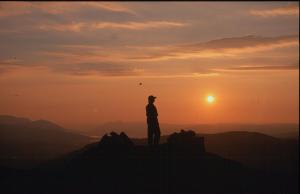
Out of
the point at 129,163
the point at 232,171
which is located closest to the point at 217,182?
the point at 232,171

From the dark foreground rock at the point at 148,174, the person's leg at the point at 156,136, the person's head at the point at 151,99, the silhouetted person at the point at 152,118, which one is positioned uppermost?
the person's head at the point at 151,99

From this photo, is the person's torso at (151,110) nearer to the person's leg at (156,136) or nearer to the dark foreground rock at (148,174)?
the person's leg at (156,136)

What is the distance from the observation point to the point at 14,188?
83.3ft

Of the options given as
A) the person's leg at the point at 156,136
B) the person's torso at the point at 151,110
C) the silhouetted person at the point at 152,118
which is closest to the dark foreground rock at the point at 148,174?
the person's leg at the point at 156,136

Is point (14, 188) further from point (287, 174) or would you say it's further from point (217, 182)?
point (287, 174)

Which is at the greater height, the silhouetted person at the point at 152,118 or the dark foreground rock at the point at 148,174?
the silhouetted person at the point at 152,118

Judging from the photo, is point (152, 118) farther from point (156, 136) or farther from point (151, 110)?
point (156, 136)

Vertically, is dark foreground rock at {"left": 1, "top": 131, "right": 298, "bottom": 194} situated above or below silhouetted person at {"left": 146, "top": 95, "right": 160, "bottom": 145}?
below

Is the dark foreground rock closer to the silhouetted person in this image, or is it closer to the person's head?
the silhouetted person

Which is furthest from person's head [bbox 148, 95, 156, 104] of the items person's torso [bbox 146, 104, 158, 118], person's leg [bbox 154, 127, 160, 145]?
person's leg [bbox 154, 127, 160, 145]

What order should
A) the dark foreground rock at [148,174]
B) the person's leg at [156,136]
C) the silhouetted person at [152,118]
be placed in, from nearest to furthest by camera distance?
the dark foreground rock at [148,174] → the silhouetted person at [152,118] → the person's leg at [156,136]

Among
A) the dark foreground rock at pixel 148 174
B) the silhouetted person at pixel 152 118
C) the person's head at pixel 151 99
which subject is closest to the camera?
the dark foreground rock at pixel 148 174

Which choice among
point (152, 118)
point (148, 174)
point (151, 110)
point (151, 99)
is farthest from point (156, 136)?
point (148, 174)

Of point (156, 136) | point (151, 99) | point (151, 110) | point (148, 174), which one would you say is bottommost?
point (148, 174)
